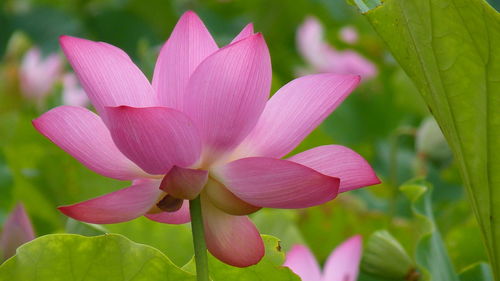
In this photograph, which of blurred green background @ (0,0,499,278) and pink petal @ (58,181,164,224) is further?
blurred green background @ (0,0,499,278)

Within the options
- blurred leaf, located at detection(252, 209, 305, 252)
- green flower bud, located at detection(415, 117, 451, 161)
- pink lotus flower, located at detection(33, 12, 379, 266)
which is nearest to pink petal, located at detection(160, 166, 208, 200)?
pink lotus flower, located at detection(33, 12, 379, 266)

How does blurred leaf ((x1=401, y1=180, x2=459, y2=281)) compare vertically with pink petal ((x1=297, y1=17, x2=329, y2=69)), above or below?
above

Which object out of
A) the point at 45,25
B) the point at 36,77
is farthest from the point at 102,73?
the point at 45,25

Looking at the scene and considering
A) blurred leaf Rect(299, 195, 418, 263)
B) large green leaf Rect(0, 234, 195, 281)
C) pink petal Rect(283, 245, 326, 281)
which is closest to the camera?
large green leaf Rect(0, 234, 195, 281)

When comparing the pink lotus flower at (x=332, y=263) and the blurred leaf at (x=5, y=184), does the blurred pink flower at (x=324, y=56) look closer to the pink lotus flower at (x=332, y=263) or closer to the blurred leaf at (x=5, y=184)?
the blurred leaf at (x=5, y=184)

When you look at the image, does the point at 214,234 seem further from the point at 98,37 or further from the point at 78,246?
the point at 98,37

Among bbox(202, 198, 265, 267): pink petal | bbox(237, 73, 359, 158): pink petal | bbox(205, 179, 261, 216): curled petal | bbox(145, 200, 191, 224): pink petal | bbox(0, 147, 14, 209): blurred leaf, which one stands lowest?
bbox(0, 147, 14, 209): blurred leaf

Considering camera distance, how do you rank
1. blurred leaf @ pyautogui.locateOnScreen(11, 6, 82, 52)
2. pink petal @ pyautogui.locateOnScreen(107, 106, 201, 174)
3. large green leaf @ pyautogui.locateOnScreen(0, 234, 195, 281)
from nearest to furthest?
pink petal @ pyautogui.locateOnScreen(107, 106, 201, 174), large green leaf @ pyautogui.locateOnScreen(0, 234, 195, 281), blurred leaf @ pyautogui.locateOnScreen(11, 6, 82, 52)

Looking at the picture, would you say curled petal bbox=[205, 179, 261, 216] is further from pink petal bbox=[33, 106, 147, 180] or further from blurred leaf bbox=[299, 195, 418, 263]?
blurred leaf bbox=[299, 195, 418, 263]

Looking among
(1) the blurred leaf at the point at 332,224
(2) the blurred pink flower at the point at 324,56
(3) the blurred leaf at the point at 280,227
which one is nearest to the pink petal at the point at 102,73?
(3) the blurred leaf at the point at 280,227
